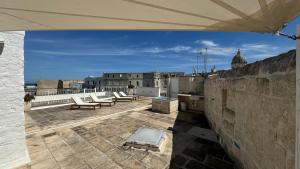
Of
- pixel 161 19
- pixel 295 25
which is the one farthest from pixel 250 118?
pixel 161 19

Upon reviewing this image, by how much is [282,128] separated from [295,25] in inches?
53.6

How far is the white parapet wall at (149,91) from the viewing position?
17306mm

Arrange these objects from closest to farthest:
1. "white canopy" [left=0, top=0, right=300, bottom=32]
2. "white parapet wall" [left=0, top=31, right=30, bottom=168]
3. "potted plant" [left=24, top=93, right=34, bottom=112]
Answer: "white canopy" [left=0, top=0, right=300, bottom=32] → "white parapet wall" [left=0, top=31, right=30, bottom=168] → "potted plant" [left=24, top=93, right=34, bottom=112]

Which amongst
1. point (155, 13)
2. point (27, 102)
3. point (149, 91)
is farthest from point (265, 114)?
point (149, 91)

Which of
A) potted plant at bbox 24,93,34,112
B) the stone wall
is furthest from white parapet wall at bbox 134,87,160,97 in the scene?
the stone wall

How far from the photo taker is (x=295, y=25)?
1.35 m

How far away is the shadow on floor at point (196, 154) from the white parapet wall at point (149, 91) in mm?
11189

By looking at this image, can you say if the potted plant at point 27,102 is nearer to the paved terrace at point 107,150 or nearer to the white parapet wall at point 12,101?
the paved terrace at point 107,150

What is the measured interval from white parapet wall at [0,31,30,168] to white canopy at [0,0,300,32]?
8.19 feet

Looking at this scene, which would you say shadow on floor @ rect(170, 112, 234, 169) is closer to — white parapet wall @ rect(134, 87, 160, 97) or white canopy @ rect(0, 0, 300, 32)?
white canopy @ rect(0, 0, 300, 32)

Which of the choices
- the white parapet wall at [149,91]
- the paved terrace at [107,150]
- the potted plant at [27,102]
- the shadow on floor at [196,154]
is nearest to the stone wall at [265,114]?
the shadow on floor at [196,154]

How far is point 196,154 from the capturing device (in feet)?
14.1

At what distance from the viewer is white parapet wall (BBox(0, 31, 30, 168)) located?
353cm

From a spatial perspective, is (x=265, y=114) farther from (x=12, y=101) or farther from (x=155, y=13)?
(x=12, y=101)
